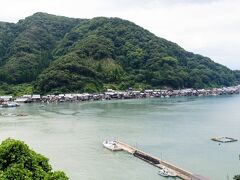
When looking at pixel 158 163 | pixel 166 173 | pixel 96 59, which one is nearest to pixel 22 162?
pixel 166 173

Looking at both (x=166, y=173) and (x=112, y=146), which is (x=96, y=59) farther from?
(x=166, y=173)

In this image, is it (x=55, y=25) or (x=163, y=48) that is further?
(x=55, y=25)

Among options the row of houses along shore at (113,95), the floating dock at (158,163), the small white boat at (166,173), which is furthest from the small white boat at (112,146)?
the row of houses along shore at (113,95)

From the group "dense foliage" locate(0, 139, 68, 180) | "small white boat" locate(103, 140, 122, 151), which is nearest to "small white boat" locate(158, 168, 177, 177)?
"small white boat" locate(103, 140, 122, 151)

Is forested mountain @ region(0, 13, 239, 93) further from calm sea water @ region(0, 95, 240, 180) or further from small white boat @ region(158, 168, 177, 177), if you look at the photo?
small white boat @ region(158, 168, 177, 177)

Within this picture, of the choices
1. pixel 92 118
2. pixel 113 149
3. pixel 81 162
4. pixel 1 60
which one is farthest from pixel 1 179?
pixel 1 60

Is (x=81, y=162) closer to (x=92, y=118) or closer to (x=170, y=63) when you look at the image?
(x=92, y=118)

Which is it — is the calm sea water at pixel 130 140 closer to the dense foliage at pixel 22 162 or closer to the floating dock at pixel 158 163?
the floating dock at pixel 158 163
